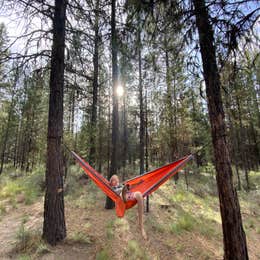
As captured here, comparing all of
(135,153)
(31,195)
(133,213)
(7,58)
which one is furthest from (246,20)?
(135,153)

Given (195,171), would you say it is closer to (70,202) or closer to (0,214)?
(70,202)

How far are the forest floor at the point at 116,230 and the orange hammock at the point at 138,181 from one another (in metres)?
0.80

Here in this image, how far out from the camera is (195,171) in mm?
9320

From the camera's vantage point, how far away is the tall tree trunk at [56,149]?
2.52m

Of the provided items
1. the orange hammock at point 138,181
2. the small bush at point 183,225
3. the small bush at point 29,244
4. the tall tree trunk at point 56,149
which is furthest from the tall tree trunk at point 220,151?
the small bush at point 29,244

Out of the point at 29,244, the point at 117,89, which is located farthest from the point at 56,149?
the point at 117,89

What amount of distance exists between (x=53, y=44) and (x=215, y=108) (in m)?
2.81

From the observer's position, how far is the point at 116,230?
10.4 ft

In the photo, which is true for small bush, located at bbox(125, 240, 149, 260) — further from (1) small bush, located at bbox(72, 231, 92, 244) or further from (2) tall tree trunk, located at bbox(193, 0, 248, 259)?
(2) tall tree trunk, located at bbox(193, 0, 248, 259)

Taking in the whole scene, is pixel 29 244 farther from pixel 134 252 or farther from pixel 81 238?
pixel 134 252

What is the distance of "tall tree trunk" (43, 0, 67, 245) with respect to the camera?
99.3 inches

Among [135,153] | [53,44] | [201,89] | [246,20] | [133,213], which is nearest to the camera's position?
[246,20]

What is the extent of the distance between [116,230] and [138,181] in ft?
3.52

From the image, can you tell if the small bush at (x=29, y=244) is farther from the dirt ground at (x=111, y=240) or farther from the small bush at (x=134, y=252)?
the small bush at (x=134, y=252)
